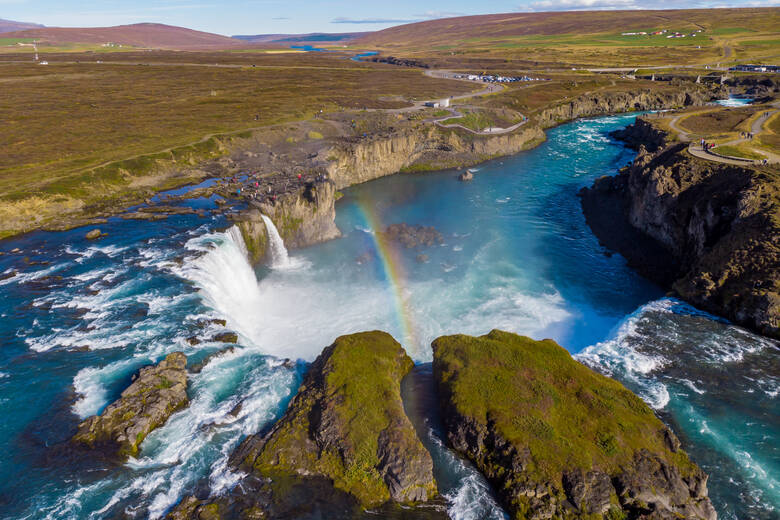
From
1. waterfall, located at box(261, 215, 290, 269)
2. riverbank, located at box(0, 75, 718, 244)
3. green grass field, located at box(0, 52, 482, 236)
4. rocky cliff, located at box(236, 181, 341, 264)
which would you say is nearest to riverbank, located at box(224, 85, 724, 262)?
rocky cliff, located at box(236, 181, 341, 264)

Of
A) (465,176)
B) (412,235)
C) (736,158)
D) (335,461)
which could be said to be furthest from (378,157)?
(335,461)

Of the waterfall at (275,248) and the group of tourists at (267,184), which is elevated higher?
the group of tourists at (267,184)

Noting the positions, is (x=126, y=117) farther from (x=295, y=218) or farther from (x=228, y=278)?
(x=228, y=278)

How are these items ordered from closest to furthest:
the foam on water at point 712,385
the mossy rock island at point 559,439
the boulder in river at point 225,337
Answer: the mossy rock island at point 559,439 → the foam on water at point 712,385 → the boulder in river at point 225,337

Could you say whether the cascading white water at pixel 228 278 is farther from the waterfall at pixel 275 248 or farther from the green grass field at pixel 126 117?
the green grass field at pixel 126 117

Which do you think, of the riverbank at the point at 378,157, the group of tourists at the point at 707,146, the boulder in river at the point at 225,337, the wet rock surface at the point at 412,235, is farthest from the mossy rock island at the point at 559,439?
the group of tourists at the point at 707,146
